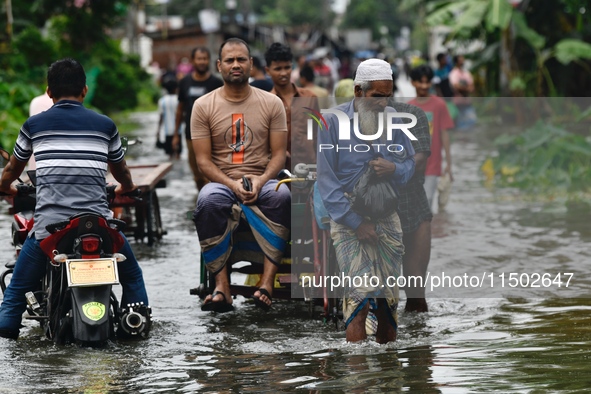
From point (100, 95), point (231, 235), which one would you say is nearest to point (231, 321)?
point (231, 235)

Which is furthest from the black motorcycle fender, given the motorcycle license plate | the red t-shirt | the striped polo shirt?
the red t-shirt

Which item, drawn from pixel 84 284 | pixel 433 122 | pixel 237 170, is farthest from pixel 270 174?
pixel 433 122

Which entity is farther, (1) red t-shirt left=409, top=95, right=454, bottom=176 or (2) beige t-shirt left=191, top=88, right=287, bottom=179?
(1) red t-shirt left=409, top=95, right=454, bottom=176

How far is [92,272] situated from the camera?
24.0 ft

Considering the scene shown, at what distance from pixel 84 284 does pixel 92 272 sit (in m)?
0.11

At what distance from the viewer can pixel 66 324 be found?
742cm

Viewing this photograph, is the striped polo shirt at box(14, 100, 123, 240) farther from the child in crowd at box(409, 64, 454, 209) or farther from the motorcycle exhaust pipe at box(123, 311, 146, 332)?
the child in crowd at box(409, 64, 454, 209)

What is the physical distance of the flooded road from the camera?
6465 mm

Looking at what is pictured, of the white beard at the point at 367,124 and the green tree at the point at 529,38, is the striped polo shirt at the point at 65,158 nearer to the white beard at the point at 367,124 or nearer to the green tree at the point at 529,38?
the white beard at the point at 367,124

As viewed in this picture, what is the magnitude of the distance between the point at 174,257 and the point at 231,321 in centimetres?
278

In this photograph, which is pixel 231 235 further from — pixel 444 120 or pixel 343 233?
pixel 444 120

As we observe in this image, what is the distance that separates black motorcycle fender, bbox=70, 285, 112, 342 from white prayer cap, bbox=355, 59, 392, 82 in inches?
81.3

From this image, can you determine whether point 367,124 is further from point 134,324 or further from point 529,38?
point 529,38

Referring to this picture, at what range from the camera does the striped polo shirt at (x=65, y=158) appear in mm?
7504
